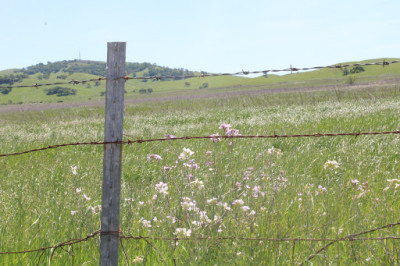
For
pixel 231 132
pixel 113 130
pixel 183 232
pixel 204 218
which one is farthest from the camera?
pixel 231 132

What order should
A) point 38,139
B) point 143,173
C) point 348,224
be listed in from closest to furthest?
point 348,224
point 143,173
point 38,139

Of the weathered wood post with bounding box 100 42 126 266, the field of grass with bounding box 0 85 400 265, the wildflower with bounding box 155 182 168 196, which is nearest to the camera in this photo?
the weathered wood post with bounding box 100 42 126 266

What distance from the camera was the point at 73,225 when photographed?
3.31 m

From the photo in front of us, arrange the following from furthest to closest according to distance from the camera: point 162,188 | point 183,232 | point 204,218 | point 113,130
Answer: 1. point 162,188
2. point 204,218
3. point 183,232
4. point 113,130

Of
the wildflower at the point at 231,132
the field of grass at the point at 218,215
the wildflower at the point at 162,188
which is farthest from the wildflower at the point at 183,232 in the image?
the wildflower at the point at 231,132

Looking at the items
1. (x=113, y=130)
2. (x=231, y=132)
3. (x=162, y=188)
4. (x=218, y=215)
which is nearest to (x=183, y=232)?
(x=218, y=215)

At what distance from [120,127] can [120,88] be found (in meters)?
0.23

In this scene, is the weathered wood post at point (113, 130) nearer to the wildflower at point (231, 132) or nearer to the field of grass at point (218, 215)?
the field of grass at point (218, 215)

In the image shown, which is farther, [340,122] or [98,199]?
[340,122]

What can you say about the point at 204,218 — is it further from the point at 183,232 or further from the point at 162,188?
the point at 162,188

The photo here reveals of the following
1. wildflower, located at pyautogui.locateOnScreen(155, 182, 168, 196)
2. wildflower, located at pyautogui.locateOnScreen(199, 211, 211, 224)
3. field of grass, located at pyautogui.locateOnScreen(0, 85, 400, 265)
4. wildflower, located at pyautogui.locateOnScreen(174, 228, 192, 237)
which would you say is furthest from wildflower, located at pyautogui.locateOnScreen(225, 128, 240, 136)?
wildflower, located at pyautogui.locateOnScreen(174, 228, 192, 237)

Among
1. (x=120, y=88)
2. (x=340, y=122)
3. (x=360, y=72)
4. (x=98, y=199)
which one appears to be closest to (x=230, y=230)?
(x=120, y=88)

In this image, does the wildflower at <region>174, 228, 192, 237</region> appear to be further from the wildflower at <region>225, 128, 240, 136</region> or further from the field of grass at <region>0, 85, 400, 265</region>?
the wildflower at <region>225, 128, 240, 136</region>

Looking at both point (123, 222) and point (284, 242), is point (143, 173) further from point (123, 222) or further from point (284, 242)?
point (284, 242)
